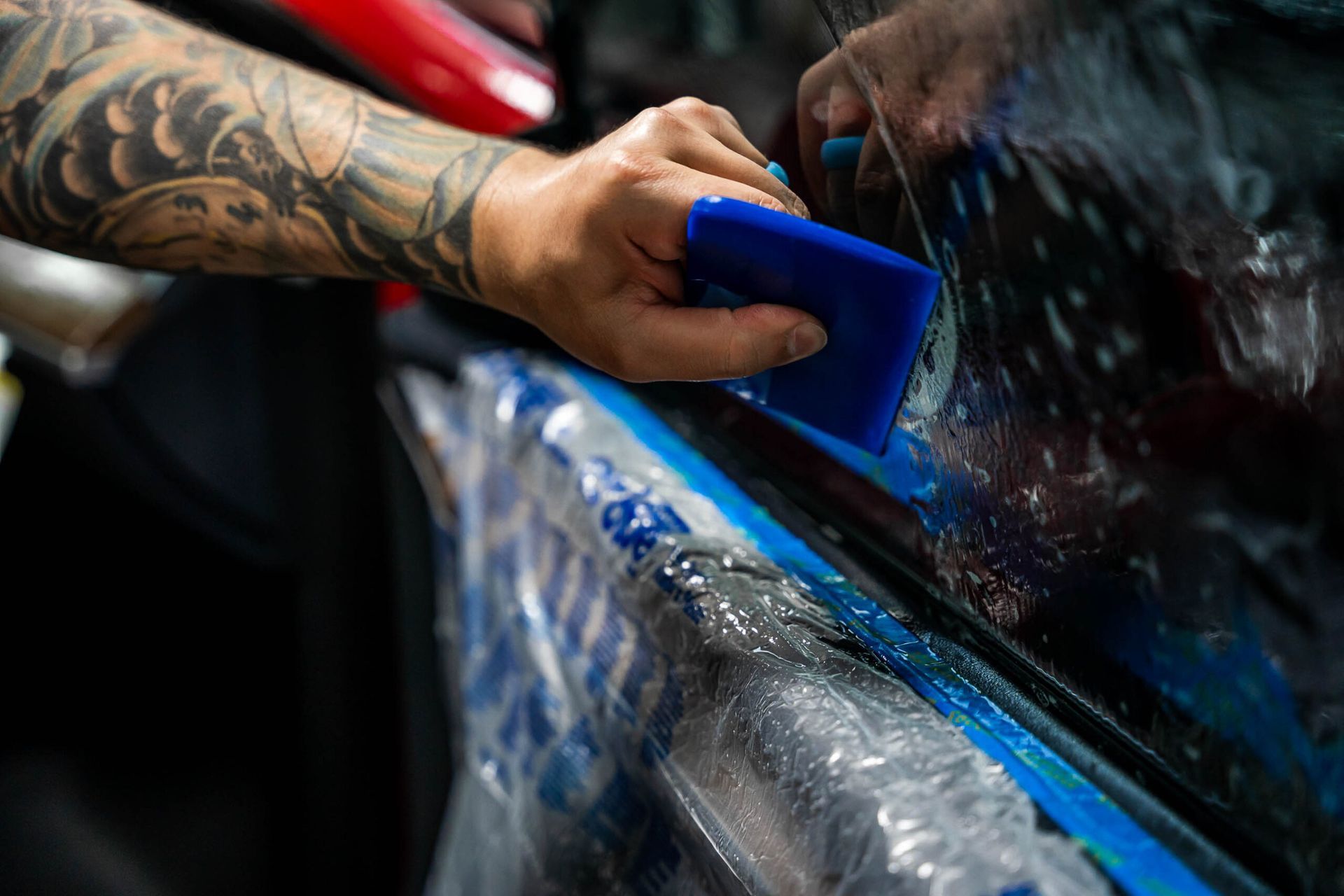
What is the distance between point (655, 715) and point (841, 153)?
0.42 meters

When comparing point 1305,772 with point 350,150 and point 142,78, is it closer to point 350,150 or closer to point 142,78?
point 350,150

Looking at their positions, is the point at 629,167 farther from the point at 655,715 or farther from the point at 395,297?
the point at 395,297

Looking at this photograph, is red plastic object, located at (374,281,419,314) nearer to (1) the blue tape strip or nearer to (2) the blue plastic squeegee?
(1) the blue tape strip

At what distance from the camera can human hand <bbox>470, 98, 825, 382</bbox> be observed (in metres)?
0.52

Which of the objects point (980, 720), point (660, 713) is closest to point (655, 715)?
point (660, 713)

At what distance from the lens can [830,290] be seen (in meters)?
0.52

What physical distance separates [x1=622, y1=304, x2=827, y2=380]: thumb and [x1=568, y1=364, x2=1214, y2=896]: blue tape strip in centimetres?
21

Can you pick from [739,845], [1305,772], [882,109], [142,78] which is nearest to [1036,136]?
[882,109]

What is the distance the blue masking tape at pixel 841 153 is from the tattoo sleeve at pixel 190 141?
278 mm

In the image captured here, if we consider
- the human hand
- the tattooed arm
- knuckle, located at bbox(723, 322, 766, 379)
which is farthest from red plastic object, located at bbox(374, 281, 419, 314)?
knuckle, located at bbox(723, 322, 766, 379)

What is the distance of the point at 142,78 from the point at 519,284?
39cm

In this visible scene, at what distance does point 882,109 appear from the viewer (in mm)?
537

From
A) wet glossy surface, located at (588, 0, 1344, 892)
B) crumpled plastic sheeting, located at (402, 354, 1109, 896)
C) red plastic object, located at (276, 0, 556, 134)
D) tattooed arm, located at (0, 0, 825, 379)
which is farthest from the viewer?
red plastic object, located at (276, 0, 556, 134)

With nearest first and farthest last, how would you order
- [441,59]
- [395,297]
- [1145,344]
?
[1145,344]
[441,59]
[395,297]
